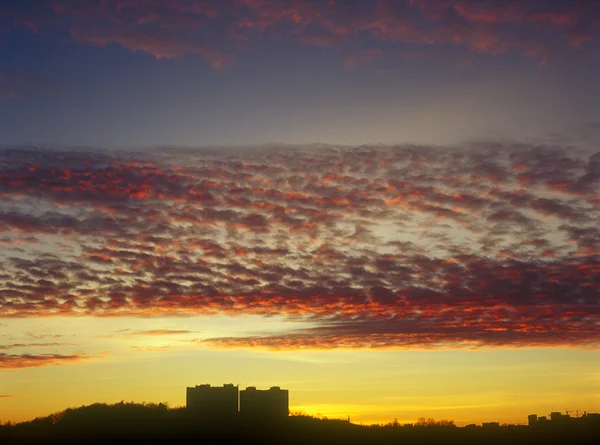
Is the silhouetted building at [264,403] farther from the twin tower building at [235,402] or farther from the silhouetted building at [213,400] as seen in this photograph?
the silhouetted building at [213,400]

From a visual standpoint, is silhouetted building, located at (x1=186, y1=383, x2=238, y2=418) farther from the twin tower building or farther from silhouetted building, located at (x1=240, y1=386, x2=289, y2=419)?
silhouetted building, located at (x1=240, y1=386, x2=289, y2=419)

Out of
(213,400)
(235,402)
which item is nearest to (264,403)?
(235,402)

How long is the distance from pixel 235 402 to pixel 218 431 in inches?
463

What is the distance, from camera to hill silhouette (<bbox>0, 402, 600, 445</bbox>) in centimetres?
14162

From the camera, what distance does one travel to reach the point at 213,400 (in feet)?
537

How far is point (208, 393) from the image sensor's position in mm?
164500

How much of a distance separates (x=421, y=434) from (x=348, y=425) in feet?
89.8

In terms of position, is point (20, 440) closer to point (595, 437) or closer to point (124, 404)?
point (124, 404)

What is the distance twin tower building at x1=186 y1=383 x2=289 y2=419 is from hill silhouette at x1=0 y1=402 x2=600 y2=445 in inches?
81.8

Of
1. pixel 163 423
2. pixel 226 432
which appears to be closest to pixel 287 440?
pixel 226 432

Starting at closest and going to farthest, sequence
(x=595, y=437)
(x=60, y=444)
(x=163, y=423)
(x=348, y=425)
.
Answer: (x=60, y=444)
(x=163, y=423)
(x=595, y=437)
(x=348, y=425)

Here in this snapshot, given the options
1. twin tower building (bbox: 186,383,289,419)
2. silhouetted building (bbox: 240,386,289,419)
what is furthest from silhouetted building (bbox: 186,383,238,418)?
silhouetted building (bbox: 240,386,289,419)

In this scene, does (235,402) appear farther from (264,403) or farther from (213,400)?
(264,403)

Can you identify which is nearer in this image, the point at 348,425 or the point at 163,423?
the point at 163,423
